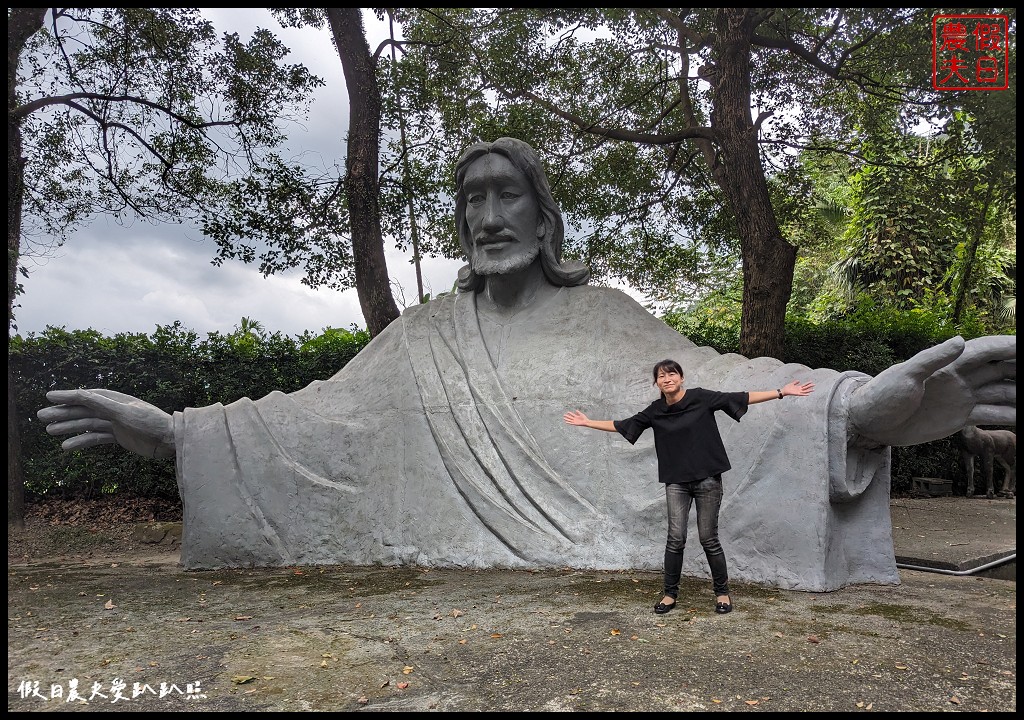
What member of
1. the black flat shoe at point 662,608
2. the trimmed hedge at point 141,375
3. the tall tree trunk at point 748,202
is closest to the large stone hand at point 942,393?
the black flat shoe at point 662,608

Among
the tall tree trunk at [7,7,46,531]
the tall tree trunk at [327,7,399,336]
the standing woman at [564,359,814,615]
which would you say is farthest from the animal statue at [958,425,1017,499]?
the tall tree trunk at [7,7,46,531]

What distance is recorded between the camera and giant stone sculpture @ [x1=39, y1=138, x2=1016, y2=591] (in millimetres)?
Answer: 4562

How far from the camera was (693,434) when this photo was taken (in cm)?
399

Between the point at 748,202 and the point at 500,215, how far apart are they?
11.5ft

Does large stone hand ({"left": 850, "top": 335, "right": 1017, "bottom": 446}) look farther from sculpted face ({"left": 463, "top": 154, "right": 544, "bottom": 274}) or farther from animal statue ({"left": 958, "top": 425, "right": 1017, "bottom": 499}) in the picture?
animal statue ({"left": 958, "top": 425, "right": 1017, "bottom": 499})

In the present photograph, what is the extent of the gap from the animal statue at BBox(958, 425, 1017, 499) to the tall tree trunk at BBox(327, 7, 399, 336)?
8.12 metres

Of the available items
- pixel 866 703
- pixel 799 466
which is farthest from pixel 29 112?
pixel 866 703

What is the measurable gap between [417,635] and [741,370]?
261cm

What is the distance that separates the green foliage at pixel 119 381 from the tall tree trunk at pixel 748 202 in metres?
5.10

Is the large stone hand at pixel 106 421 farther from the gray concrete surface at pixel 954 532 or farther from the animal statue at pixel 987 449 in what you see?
the animal statue at pixel 987 449

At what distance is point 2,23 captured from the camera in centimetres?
510

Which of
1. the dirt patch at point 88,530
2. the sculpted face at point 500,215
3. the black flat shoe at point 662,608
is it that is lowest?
the dirt patch at point 88,530

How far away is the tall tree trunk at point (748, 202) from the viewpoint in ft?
26.4

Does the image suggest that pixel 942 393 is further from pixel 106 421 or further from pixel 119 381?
pixel 119 381
